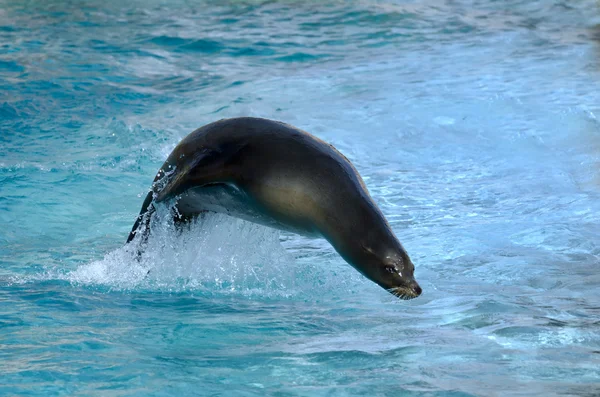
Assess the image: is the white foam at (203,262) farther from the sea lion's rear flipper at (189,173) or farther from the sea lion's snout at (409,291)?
the sea lion's snout at (409,291)

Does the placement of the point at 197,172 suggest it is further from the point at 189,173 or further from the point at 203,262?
the point at 203,262

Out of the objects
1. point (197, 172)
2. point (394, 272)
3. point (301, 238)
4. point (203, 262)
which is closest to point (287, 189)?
point (197, 172)

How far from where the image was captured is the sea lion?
346 centimetres

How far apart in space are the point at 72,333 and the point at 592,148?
5.53 meters

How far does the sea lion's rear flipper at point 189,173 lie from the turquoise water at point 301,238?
31cm

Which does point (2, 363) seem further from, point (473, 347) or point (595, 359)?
point (595, 359)

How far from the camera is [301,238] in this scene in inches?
225

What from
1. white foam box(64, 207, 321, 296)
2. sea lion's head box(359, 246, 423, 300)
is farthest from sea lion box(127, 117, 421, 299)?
white foam box(64, 207, 321, 296)

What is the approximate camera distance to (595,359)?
3104 millimetres

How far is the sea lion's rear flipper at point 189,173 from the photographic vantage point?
13.2ft

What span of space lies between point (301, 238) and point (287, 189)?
6.47ft

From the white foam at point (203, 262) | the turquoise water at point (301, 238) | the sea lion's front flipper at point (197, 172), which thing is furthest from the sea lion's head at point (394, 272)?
the white foam at point (203, 262)

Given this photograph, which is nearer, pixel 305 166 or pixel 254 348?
pixel 254 348

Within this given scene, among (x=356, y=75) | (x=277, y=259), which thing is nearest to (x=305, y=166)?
(x=277, y=259)
